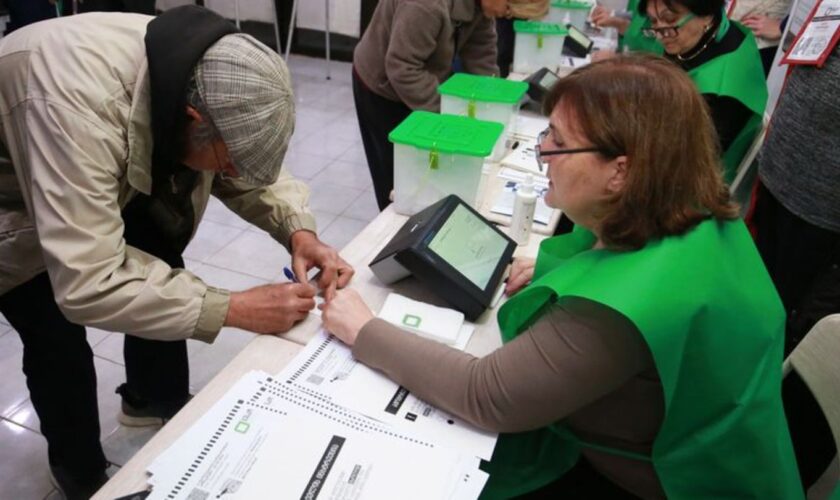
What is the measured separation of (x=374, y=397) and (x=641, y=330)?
430 mm

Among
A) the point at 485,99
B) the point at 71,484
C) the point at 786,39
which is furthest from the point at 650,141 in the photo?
the point at 786,39

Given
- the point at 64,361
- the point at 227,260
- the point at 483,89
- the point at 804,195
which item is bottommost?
the point at 227,260

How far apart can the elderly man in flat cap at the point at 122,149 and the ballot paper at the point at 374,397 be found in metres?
A: 0.12

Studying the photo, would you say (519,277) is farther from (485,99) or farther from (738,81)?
(738,81)

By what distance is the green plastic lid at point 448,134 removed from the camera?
4.72 feet

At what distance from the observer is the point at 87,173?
0.90m

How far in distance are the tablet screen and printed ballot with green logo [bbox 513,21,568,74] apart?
1834 mm

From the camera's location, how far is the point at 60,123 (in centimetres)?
89

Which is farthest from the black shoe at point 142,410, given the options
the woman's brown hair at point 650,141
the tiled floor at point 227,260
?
the woman's brown hair at point 650,141

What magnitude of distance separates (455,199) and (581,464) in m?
0.60

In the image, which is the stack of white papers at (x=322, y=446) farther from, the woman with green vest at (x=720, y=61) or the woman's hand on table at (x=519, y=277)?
the woman with green vest at (x=720, y=61)

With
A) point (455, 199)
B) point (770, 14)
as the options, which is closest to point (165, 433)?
point (455, 199)

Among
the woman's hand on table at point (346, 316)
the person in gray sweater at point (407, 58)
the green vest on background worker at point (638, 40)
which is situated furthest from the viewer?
the green vest on background worker at point (638, 40)

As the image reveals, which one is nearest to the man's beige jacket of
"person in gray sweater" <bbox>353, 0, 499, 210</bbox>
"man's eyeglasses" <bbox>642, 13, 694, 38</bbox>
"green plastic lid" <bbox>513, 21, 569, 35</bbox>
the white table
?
the white table
